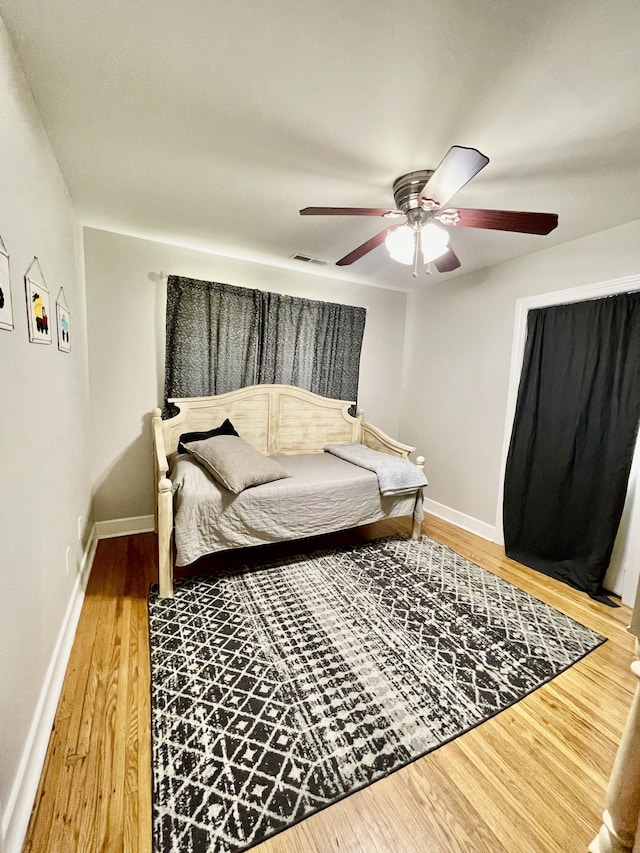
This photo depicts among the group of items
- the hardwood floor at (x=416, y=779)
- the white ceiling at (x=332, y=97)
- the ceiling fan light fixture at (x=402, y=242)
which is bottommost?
the hardwood floor at (x=416, y=779)

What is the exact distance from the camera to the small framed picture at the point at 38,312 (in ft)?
4.24

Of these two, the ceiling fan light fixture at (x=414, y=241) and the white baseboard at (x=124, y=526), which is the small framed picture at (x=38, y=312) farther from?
the white baseboard at (x=124, y=526)

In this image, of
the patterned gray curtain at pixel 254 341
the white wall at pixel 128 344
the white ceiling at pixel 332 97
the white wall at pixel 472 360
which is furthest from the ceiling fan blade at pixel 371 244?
the white wall at pixel 472 360

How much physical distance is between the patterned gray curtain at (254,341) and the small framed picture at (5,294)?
186cm

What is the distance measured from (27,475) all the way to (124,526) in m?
1.98

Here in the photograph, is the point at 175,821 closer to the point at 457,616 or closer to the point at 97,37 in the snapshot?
the point at 457,616

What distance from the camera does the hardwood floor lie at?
3.44ft

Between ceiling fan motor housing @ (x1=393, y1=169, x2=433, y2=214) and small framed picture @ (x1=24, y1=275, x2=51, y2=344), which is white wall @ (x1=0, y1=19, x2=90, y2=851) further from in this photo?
ceiling fan motor housing @ (x1=393, y1=169, x2=433, y2=214)

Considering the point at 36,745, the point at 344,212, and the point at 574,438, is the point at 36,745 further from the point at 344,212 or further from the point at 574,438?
the point at 574,438

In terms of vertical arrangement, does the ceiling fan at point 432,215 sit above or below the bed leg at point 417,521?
above

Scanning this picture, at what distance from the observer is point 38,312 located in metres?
1.39

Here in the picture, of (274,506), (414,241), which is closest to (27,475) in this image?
(274,506)

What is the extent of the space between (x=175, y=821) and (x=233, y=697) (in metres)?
0.43

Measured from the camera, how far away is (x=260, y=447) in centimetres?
330
